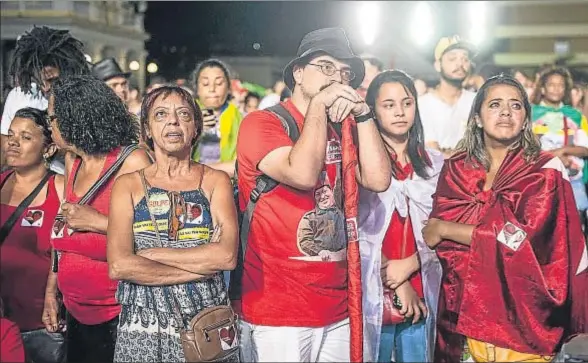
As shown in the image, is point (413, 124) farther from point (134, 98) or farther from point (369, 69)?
point (134, 98)

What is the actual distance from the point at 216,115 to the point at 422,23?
1083 millimetres

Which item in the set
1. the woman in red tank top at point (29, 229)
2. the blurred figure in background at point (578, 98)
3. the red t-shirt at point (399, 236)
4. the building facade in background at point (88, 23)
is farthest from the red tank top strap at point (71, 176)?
the blurred figure in background at point (578, 98)

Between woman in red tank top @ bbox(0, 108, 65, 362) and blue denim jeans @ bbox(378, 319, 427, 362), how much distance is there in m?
1.53

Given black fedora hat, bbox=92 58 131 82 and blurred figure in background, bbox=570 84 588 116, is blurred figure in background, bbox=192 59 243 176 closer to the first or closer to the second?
black fedora hat, bbox=92 58 131 82

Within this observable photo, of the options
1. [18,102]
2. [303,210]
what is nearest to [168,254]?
[303,210]

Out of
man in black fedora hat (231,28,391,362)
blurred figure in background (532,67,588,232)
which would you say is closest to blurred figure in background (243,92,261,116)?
man in black fedora hat (231,28,391,362)

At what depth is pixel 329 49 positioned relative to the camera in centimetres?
402

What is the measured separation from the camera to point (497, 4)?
4.20 m

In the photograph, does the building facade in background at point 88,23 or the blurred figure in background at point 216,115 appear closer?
the building facade in background at point 88,23

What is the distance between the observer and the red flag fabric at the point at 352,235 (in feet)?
13.2

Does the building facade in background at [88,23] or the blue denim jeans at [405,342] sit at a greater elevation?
the building facade in background at [88,23]

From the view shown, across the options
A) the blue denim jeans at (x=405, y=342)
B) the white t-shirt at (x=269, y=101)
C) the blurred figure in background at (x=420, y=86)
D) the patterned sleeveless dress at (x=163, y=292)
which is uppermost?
the blurred figure in background at (x=420, y=86)

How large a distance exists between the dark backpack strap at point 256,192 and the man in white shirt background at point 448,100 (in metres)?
0.74

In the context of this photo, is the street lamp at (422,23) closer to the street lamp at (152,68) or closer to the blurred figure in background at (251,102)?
the blurred figure in background at (251,102)
